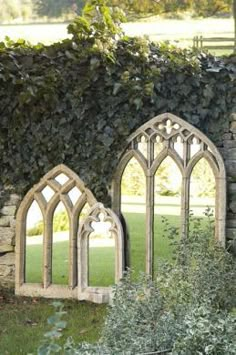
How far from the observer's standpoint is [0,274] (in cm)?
830

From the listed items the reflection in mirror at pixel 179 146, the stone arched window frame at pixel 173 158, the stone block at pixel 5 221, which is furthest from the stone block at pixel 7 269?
the reflection in mirror at pixel 179 146

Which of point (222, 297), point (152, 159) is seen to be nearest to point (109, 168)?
point (152, 159)

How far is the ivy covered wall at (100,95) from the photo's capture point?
25.6 ft

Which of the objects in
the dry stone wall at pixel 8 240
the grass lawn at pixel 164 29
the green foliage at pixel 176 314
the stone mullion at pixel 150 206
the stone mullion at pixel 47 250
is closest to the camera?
the green foliage at pixel 176 314

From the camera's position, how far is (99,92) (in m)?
7.86

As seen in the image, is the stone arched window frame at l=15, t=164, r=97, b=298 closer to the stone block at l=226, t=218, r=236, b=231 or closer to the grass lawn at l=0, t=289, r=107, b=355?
the grass lawn at l=0, t=289, r=107, b=355

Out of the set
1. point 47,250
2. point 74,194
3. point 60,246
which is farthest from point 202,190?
point 47,250

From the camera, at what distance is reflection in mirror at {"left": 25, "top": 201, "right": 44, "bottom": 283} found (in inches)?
319

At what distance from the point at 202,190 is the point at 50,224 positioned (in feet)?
4.67

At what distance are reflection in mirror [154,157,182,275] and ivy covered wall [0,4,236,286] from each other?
0.44 meters

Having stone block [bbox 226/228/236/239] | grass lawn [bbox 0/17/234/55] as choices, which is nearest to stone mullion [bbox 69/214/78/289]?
stone block [bbox 226/228/236/239]

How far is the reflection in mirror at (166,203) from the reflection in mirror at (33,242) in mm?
1088

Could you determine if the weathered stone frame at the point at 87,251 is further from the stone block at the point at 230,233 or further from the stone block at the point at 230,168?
the stone block at the point at 230,168

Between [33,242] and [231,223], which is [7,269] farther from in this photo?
[231,223]
